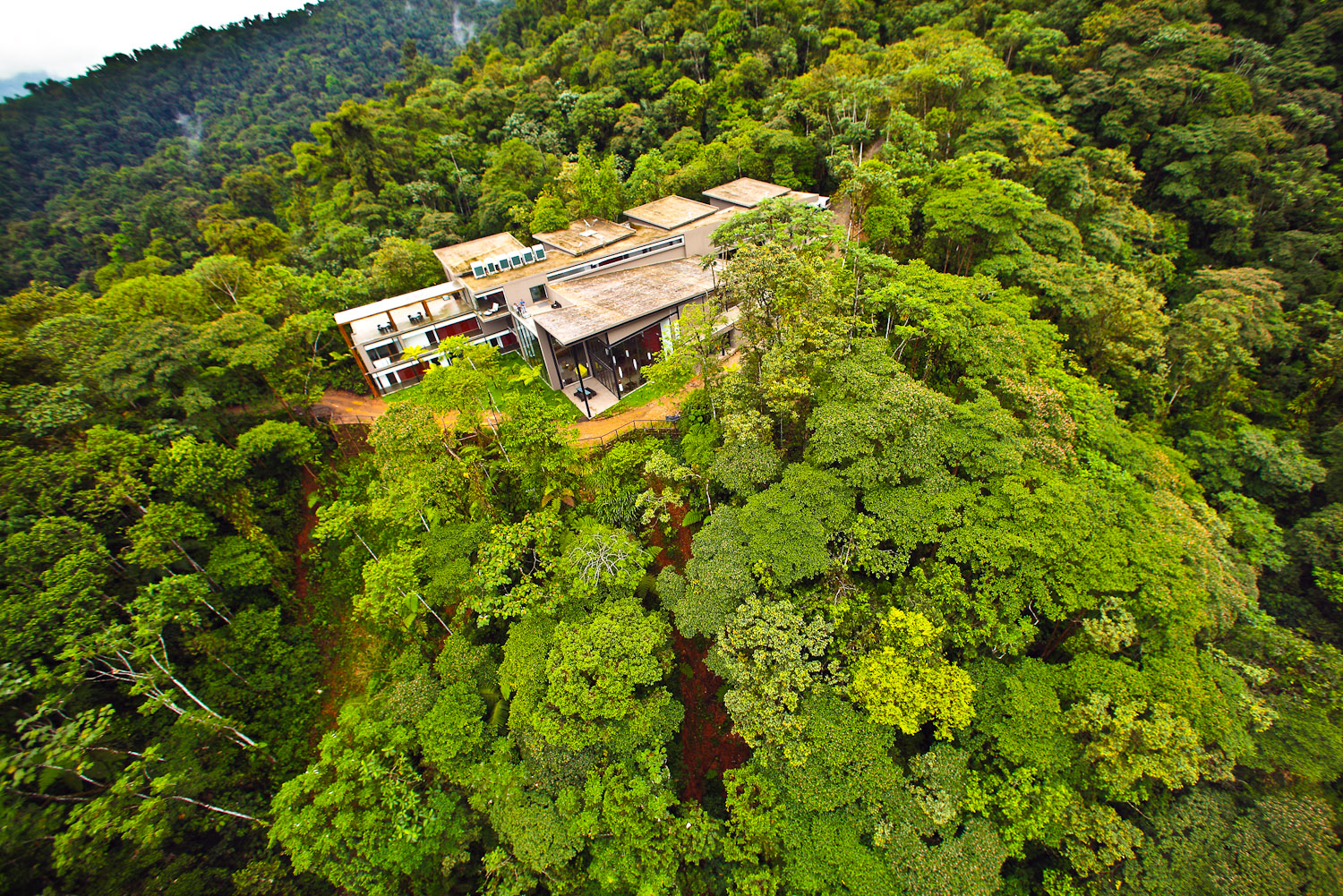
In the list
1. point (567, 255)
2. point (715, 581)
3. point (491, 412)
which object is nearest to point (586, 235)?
point (567, 255)

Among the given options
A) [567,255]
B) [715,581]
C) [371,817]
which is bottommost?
[371,817]

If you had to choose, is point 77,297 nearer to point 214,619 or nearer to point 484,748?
point 214,619

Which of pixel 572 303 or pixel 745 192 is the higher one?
pixel 745 192

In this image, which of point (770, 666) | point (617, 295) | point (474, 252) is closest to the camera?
point (770, 666)

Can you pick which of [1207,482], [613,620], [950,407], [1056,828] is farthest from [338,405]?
[1207,482]

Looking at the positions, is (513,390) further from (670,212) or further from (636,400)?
(670,212)

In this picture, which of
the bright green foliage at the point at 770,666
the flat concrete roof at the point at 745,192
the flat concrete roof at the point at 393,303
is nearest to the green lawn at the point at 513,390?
the flat concrete roof at the point at 393,303
